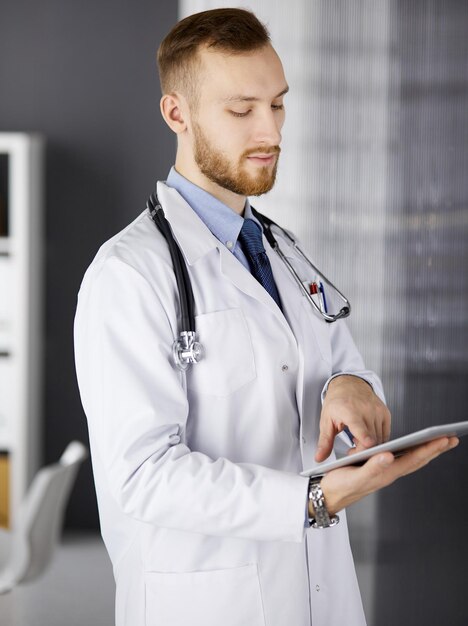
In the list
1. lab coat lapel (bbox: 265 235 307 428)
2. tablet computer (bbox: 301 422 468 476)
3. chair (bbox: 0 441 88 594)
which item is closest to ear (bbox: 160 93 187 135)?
lab coat lapel (bbox: 265 235 307 428)

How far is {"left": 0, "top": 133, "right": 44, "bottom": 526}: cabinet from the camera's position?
10.5 feet

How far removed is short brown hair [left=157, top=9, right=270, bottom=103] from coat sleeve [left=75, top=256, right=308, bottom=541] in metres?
0.33

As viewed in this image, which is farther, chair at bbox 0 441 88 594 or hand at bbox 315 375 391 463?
chair at bbox 0 441 88 594

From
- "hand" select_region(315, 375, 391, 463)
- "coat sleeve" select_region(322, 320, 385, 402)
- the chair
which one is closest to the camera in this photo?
"hand" select_region(315, 375, 391, 463)

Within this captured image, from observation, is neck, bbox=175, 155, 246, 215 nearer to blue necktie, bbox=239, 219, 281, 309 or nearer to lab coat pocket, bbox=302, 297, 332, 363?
blue necktie, bbox=239, 219, 281, 309

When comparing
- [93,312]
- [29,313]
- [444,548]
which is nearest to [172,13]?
[29,313]

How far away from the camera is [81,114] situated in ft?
11.6

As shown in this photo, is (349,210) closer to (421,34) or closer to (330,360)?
(421,34)

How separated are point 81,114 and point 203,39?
2.41 m

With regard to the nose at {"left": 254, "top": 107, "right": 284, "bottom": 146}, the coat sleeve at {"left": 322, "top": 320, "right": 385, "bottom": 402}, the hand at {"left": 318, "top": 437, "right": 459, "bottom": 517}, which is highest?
the nose at {"left": 254, "top": 107, "right": 284, "bottom": 146}

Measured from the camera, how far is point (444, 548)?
83.5 inches

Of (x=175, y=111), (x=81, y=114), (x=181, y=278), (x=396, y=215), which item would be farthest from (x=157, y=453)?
(x=81, y=114)

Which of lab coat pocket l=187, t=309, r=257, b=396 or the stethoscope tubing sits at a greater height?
the stethoscope tubing

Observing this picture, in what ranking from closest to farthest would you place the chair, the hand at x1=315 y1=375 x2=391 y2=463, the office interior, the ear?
the hand at x1=315 y1=375 x2=391 y2=463 → the ear → the office interior → the chair
